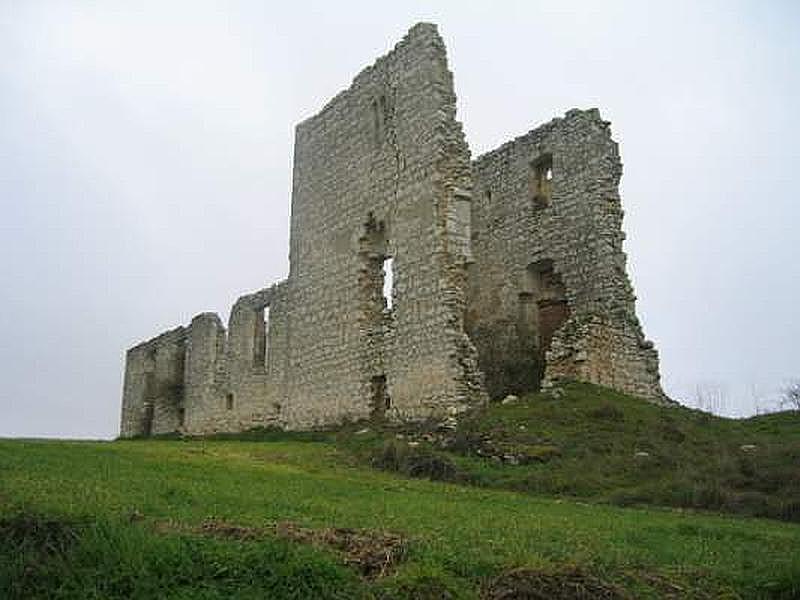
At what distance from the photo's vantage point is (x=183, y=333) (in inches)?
1177

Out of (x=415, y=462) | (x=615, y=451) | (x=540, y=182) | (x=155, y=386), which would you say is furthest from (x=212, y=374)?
(x=615, y=451)

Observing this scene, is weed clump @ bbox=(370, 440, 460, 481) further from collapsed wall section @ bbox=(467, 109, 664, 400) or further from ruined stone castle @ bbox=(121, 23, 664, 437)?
collapsed wall section @ bbox=(467, 109, 664, 400)

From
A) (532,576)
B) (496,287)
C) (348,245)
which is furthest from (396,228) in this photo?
(532,576)

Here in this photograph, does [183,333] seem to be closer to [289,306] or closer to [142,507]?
[289,306]

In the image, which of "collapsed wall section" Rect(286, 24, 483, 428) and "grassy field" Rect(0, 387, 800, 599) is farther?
"collapsed wall section" Rect(286, 24, 483, 428)

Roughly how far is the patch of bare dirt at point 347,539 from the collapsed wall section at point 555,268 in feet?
35.8

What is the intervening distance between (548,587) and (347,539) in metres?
1.35

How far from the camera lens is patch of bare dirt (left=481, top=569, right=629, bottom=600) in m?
5.14

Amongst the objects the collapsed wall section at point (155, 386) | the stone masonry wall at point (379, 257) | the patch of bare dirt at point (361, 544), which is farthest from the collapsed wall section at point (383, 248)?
the collapsed wall section at point (155, 386)

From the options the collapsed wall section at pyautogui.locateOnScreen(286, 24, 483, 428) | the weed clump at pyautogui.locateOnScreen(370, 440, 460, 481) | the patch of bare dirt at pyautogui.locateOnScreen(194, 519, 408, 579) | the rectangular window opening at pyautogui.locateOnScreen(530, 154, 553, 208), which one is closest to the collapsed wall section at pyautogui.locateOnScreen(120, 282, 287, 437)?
the collapsed wall section at pyautogui.locateOnScreen(286, 24, 483, 428)

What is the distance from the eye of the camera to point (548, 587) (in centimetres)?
520

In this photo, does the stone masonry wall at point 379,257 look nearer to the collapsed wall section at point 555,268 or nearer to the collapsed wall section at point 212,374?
the collapsed wall section at point 212,374

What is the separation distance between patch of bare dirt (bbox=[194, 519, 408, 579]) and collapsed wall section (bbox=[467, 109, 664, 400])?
429 inches

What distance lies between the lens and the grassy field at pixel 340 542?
5.20m
